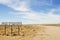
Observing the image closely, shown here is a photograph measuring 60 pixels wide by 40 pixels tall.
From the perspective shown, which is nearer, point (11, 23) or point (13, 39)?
point (13, 39)

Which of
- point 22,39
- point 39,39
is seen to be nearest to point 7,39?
point 22,39

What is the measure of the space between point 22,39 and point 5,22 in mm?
5642

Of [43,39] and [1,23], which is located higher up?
[1,23]

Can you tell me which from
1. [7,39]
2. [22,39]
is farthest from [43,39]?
[7,39]

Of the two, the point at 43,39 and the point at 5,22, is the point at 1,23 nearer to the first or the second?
the point at 5,22

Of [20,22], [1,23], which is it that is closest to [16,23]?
Result: [20,22]

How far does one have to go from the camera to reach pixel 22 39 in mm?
17469

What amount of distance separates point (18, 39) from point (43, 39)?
2844mm

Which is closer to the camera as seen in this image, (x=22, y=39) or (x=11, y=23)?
(x=22, y=39)

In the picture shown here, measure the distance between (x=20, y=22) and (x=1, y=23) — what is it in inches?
109

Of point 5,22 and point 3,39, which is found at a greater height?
point 5,22

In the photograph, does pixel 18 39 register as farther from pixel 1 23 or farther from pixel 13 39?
pixel 1 23

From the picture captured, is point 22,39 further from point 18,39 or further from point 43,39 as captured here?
point 43,39

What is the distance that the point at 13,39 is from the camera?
57.6 feet
